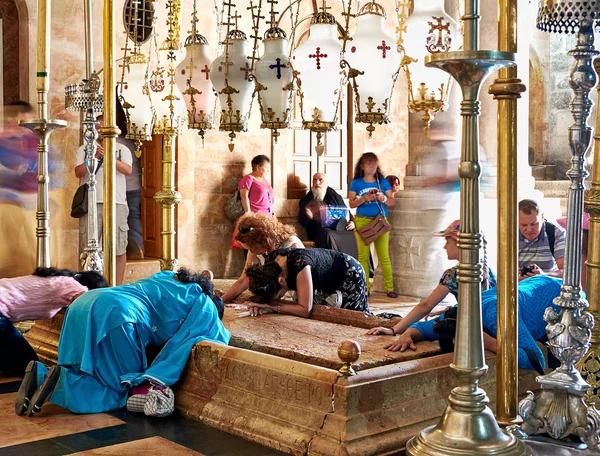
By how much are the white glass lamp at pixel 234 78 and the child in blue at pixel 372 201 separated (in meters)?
4.68

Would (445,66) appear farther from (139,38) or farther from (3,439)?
(139,38)

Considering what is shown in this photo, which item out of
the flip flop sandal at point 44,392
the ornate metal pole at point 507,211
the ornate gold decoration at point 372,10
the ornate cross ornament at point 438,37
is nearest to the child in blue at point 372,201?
the flip flop sandal at point 44,392

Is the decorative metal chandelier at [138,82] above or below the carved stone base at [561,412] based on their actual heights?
above

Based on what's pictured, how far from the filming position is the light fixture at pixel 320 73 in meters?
3.93

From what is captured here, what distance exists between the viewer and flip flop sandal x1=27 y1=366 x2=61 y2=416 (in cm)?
480

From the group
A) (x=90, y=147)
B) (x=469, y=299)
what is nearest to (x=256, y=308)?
(x=90, y=147)

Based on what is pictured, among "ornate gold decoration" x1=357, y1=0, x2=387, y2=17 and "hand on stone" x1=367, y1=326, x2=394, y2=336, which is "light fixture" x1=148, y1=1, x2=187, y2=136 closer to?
"hand on stone" x1=367, y1=326, x2=394, y2=336

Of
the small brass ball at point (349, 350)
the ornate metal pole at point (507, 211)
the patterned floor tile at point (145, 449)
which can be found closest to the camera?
the ornate metal pole at point (507, 211)

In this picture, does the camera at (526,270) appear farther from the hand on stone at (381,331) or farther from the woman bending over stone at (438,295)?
the hand on stone at (381,331)

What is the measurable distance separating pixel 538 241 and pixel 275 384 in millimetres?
2644

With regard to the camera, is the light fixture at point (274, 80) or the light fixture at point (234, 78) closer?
the light fixture at point (274, 80)

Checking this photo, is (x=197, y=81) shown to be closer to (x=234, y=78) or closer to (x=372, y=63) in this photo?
(x=234, y=78)

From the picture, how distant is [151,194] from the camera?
11.4 metres

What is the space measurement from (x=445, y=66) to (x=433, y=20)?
1.07 m
